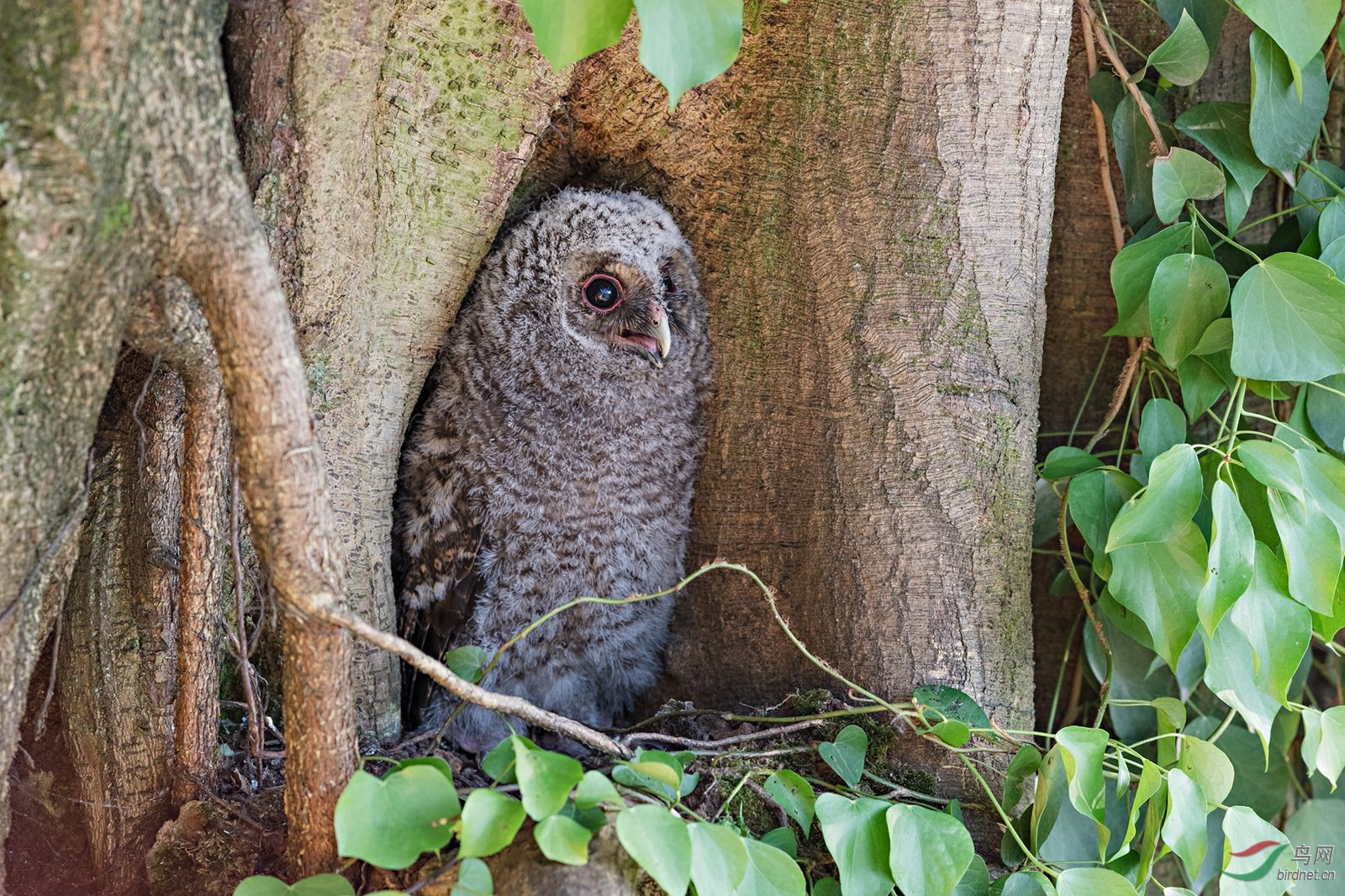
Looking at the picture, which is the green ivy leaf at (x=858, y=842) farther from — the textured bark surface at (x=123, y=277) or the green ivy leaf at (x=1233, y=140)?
the green ivy leaf at (x=1233, y=140)

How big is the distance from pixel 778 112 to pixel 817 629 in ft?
2.81

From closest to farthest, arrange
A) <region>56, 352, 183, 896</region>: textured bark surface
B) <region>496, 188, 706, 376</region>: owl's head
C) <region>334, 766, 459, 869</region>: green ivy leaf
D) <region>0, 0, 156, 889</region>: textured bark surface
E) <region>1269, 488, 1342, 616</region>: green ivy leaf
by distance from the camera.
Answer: <region>0, 0, 156, 889</region>: textured bark surface, <region>334, 766, 459, 869</region>: green ivy leaf, <region>1269, 488, 1342, 616</region>: green ivy leaf, <region>56, 352, 183, 896</region>: textured bark surface, <region>496, 188, 706, 376</region>: owl's head

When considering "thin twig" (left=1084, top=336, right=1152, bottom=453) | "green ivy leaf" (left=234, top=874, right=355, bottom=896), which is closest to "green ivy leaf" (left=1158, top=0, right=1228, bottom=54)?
"thin twig" (left=1084, top=336, right=1152, bottom=453)

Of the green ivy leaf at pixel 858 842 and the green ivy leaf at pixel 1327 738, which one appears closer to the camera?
the green ivy leaf at pixel 858 842

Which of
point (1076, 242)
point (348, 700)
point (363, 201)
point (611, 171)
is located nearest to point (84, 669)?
point (348, 700)

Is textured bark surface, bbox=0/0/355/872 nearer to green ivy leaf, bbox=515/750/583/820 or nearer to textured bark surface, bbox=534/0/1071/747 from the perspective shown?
green ivy leaf, bbox=515/750/583/820

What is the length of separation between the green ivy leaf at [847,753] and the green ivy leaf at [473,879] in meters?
0.51

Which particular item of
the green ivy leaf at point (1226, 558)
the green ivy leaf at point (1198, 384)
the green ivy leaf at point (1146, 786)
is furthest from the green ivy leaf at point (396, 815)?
the green ivy leaf at point (1198, 384)

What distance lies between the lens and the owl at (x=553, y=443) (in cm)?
198

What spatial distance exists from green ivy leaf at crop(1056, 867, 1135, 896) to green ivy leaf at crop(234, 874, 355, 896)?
0.86 m

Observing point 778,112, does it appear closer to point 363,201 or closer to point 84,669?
point 363,201

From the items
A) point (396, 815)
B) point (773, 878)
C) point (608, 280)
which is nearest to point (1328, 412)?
point (773, 878)

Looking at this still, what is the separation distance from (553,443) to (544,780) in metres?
0.98

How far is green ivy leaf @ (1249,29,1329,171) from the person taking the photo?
1.57 m
